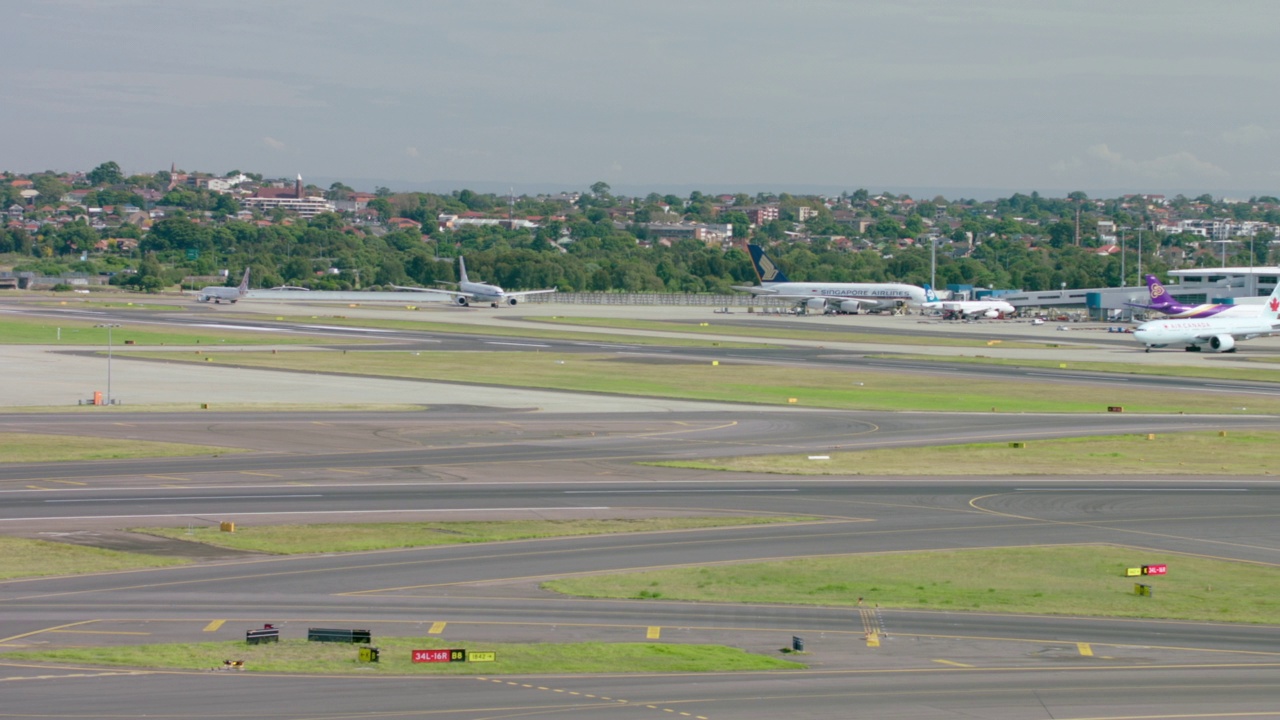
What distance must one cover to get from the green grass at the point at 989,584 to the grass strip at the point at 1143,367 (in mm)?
66663

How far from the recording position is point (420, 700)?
71.8 feet

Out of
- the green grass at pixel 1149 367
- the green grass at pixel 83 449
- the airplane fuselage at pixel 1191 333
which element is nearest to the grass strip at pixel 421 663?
the green grass at pixel 83 449

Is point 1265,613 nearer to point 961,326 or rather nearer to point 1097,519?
point 1097,519

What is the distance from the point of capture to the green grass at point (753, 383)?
252 feet

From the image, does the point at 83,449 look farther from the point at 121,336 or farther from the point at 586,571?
the point at 121,336

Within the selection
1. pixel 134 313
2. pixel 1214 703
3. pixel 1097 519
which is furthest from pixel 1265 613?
pixel 134 313

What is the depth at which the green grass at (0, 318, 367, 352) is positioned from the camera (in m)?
110

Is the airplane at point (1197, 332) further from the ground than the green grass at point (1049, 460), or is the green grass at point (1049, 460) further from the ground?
the airplane at point (1197, 332)

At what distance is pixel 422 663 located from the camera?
79.0 feet

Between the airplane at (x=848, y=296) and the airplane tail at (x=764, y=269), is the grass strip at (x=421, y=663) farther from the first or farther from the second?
the airplane tail at (x=764, y=269)

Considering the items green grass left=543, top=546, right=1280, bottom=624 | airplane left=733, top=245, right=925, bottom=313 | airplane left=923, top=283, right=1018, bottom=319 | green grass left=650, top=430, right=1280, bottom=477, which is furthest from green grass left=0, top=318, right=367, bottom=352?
airplane left=733, top=245, right=925, bottom=313

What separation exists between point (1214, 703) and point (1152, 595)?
921 centimetres

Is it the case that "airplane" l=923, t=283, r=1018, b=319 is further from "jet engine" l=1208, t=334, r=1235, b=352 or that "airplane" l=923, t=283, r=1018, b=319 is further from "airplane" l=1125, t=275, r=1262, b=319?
"jet engine" l=1208, t=334, r=1235, b=352

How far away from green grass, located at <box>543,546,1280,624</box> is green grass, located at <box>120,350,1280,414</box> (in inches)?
1532
